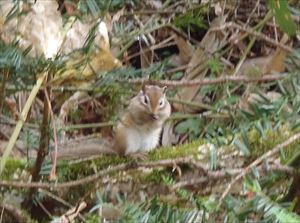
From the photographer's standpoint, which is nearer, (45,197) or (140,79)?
(140,79)

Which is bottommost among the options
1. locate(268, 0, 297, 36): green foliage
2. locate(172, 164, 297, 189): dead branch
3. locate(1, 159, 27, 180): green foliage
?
locate(1, 159, 27, 180): green foliage

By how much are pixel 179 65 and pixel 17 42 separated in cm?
307

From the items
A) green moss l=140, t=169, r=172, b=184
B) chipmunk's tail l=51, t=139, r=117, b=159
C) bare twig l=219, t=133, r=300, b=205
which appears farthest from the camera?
chipmunk's tail l=51, t=139, r=117, b=159

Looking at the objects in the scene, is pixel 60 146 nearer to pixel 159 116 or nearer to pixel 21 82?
pixel 159 116

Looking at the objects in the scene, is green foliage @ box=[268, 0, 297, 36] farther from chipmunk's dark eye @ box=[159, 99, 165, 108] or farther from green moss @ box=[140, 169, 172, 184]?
chipmunk's dark eye @ box=[159, 99, 165, 108]

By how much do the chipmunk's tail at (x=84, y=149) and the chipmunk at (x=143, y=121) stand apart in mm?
25

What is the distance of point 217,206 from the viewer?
1.65m

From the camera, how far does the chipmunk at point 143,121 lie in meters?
3.74

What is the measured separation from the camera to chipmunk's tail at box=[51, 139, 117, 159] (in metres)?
3.38

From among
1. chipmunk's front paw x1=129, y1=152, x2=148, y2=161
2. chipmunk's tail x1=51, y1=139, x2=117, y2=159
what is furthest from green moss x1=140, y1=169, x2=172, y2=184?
chipmunk's tail x1=51, y1=139, x2=117, y2=159

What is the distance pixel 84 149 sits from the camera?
11.4 ft

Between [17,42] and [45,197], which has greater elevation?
[17,42]

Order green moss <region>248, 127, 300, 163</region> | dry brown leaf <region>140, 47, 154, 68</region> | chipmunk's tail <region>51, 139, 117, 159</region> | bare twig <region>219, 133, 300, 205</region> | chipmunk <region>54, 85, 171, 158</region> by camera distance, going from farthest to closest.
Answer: dry brown leaf <region>140, 47, 154, 68</region>, chipmunk <region>54, 85, 171, 158</region>, chipmunk's tail <region>51, 139, 117, 159</region>, green moss <region>248, 127, 300, 163</region>, bare twig <region>219, 133, 300, 205</region>

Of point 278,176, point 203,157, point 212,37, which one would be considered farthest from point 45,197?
point 212,37
